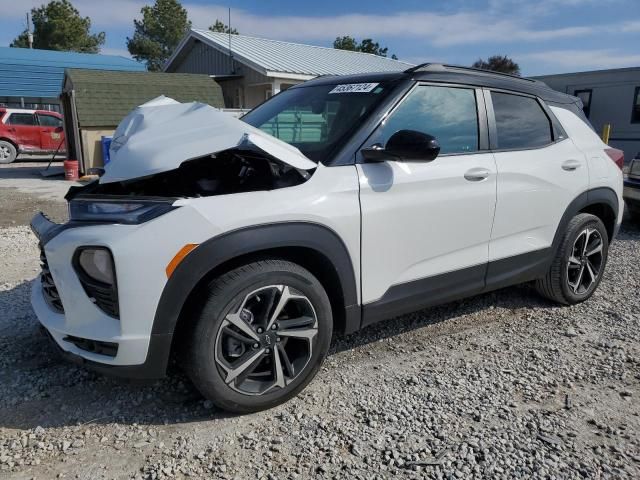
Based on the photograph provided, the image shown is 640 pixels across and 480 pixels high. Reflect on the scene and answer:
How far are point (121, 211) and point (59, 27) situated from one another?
52494 mm

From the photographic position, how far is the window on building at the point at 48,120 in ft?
57.3

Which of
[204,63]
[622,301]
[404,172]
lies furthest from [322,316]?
[204,63]

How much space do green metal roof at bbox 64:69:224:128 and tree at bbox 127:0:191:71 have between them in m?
44.4

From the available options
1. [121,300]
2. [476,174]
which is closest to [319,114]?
[476,174]

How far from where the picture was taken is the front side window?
310 centimetres

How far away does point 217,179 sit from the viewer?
303cm

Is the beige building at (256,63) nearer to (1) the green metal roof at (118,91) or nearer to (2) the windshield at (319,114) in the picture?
(1) the green metal roof at (118,91)

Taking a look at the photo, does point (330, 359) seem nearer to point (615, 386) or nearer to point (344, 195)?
point (344, 195)

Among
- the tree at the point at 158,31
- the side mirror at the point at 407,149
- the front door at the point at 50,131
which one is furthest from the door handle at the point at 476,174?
the tree at the point at 158,31

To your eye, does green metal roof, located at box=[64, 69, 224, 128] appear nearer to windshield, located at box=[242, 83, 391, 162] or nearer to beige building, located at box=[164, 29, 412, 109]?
beige building, located at box=[164, 29, 412, 109]

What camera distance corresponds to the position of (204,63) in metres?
21.0

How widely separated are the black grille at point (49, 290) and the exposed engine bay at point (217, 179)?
1.34ft

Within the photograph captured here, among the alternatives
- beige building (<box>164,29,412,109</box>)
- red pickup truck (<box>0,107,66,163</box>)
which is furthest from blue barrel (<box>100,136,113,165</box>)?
beige building (<box>164,29,412,109</box>)

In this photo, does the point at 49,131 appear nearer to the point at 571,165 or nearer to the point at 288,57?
the point at 288,57
